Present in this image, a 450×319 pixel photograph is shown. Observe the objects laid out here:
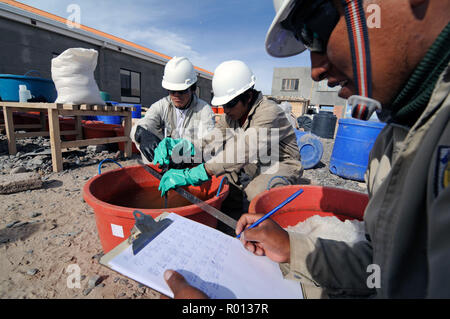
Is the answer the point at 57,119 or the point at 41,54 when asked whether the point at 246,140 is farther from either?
the point at 41,54

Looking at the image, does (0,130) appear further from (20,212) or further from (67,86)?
(20,212)

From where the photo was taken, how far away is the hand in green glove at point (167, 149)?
1.91 meters

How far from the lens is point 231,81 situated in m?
1.94

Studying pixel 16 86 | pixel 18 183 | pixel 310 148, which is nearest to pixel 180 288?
pixel 18 183

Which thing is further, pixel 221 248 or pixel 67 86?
pixel 67 86

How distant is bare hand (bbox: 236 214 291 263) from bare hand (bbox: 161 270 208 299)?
313mm

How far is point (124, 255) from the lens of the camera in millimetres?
699

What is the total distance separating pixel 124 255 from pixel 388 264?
73cm

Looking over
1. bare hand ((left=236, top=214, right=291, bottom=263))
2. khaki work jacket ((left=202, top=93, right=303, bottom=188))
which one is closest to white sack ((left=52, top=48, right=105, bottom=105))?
khaki work jacket ((left=202, top=93, right=303, bottom=188))

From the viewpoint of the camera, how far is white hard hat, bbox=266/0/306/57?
28.5 inches

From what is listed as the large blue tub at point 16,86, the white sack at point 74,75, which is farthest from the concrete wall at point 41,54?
the white sack at point 74,75

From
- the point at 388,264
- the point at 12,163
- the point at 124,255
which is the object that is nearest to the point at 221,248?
the point at 124,255

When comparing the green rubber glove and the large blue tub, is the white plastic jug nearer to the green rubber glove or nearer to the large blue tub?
the large blue tub

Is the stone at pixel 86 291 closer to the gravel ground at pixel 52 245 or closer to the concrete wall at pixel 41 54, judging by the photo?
the gravel ground at pixel 52 245
